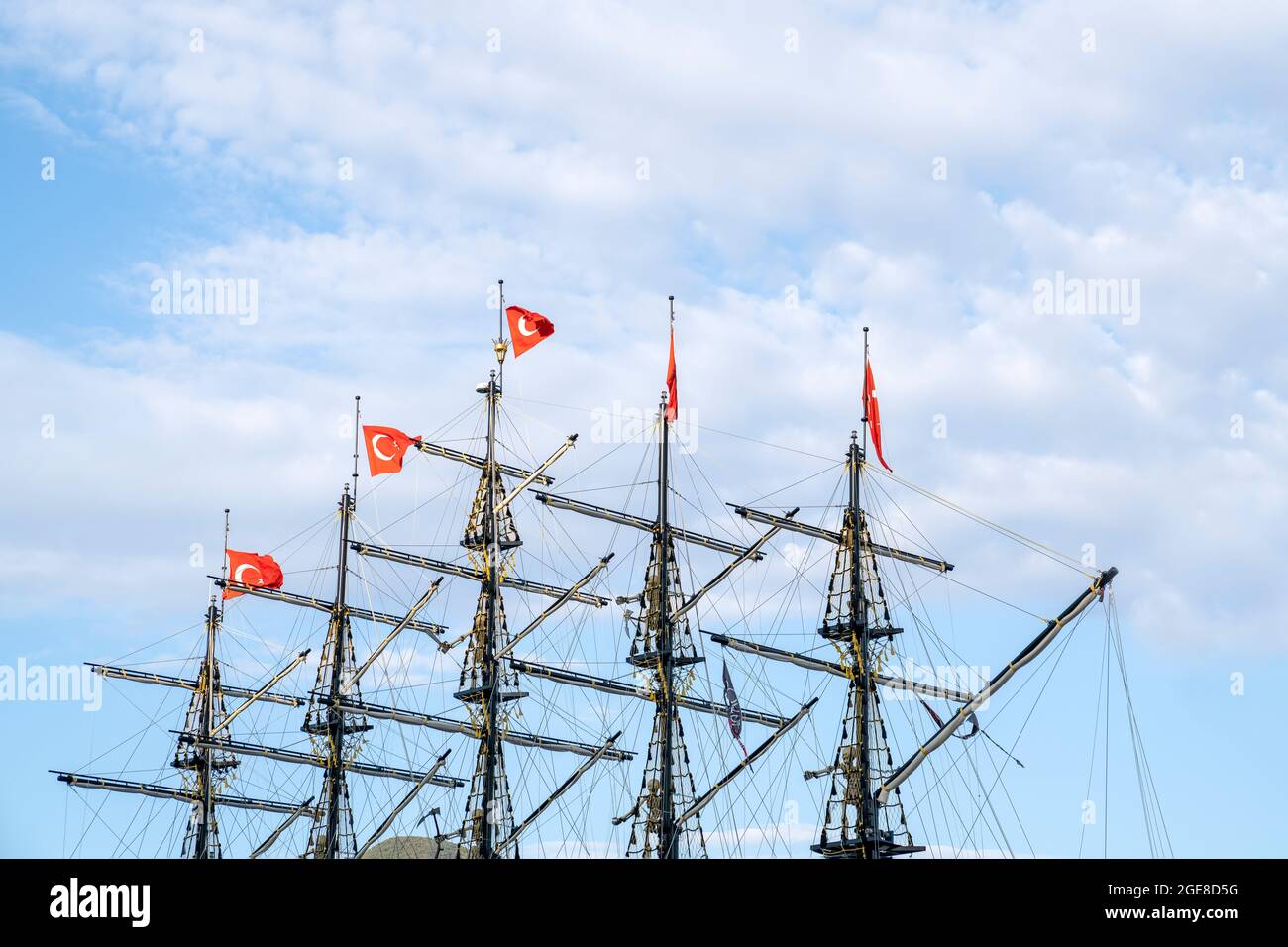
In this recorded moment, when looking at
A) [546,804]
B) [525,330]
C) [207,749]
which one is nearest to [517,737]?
[546,804]

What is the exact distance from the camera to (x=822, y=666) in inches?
3374

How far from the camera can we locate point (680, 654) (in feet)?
293

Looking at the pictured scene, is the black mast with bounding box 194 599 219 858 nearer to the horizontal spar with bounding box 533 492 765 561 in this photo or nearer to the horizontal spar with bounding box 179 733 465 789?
the horizontal spar with bounding box 179 733 465 789

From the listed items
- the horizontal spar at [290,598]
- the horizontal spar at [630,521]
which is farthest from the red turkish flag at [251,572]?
the horizontal spar at [630,521]

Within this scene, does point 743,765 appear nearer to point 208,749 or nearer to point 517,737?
point 517,737

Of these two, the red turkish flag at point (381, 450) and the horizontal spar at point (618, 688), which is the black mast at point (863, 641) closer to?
the horizontal spar at point (618, 688)

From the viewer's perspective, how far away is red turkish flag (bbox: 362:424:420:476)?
93062 mm

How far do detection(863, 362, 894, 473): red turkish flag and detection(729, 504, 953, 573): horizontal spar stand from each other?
436cm

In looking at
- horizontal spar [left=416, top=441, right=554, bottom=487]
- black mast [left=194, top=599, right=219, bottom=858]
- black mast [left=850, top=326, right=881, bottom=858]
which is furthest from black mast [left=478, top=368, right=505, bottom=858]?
black mast [left=194, top=599, right=219, bottom=858]
